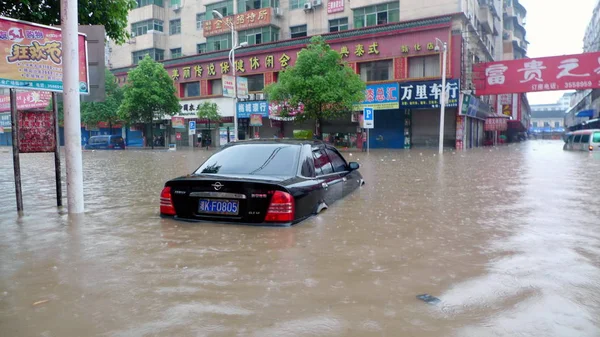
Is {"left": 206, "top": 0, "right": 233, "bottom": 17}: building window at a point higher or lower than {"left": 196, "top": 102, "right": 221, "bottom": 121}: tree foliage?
higher

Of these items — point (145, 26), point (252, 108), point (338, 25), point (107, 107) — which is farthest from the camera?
point (145, 26)

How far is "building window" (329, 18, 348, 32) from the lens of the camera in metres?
36.1

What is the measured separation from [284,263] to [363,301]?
3.67 feet

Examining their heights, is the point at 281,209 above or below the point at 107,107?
below

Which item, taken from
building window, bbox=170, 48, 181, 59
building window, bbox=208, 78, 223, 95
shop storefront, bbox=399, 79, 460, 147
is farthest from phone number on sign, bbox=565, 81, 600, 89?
building window, bbox=170, 48, 181, 59

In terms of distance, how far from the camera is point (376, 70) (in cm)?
3422

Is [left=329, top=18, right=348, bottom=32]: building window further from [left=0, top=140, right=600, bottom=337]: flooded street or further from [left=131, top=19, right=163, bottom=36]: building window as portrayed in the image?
[left=0, top=140, right=600, bottom=337]: flooded street

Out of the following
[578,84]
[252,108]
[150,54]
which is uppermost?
[150,54]

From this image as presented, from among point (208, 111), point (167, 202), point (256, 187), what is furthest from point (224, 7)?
point (256, 187)

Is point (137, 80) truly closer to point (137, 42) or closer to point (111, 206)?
point (137, 42)

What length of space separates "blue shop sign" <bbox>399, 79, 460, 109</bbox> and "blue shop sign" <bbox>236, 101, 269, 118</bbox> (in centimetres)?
1196

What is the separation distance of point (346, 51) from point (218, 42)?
1409 cm

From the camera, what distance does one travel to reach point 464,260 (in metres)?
4.32

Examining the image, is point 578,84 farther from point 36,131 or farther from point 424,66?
point 36,131
